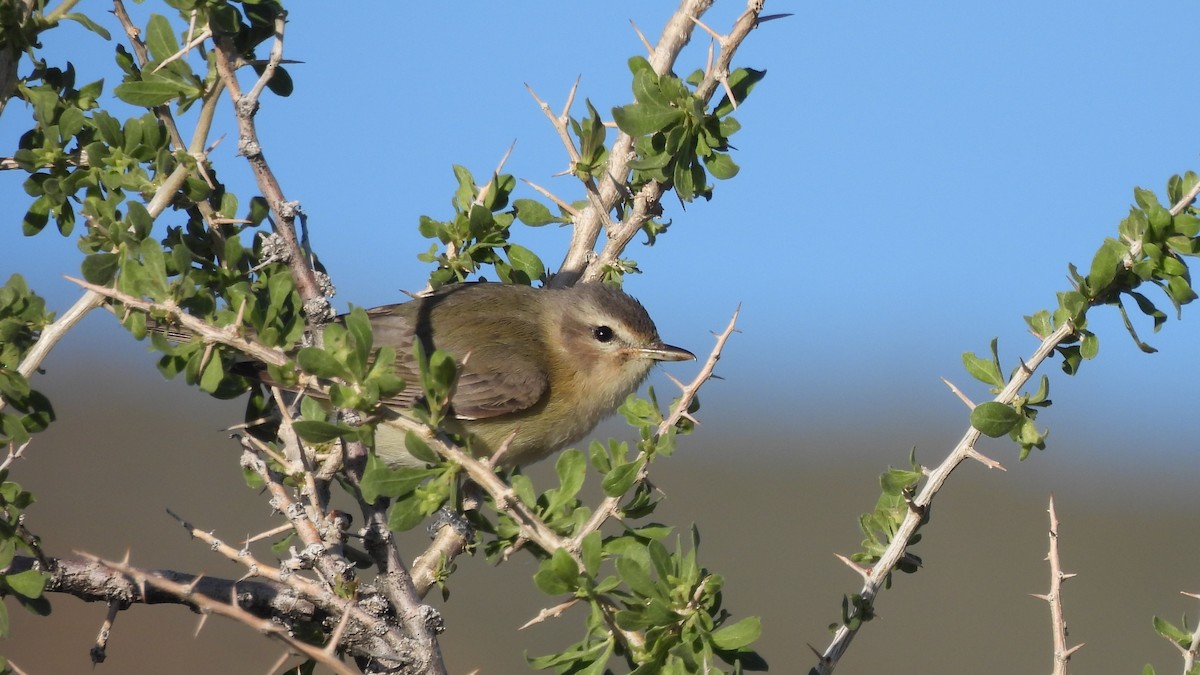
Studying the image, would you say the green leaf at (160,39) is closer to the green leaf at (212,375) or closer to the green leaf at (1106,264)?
the green leaf at (212,375)

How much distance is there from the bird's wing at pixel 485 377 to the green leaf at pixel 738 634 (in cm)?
289

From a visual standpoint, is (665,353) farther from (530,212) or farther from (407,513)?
(407,513)

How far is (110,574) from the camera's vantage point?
3.21 meters

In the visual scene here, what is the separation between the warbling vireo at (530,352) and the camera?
18.5 feet

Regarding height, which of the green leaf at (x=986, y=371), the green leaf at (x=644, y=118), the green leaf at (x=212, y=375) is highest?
the green leaf at (x=644, y=118)

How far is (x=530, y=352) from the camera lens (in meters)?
6.04

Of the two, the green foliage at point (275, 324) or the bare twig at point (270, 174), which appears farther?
the bare twig at point (270, 174)

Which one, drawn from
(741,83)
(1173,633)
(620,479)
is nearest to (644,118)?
(741,83)

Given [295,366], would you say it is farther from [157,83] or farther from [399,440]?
[399,440]

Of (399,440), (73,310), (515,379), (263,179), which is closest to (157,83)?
(263,179)

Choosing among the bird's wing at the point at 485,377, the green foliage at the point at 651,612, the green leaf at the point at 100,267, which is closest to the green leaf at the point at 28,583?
the green leaf at the point at 100,267

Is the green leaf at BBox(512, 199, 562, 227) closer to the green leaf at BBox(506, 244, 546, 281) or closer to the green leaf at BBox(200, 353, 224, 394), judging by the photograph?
the green leaf at BBox(506, 244, 546, 281)

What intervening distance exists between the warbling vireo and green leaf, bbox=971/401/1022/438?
2.47 m

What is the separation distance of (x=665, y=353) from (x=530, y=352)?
715 mm
